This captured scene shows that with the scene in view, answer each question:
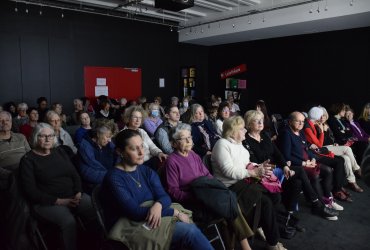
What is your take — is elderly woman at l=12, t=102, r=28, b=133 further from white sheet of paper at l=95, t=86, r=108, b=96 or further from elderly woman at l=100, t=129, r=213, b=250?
elderly woman at l=100, t=129, r=213, b=250

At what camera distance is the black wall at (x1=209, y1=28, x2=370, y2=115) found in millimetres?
8109

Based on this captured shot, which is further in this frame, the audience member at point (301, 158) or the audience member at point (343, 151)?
the audience member at point (343, 151)

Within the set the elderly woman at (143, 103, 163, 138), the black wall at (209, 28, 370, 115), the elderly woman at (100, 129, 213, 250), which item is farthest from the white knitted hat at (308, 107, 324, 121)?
the black wall at (209, 28, 370, 115)

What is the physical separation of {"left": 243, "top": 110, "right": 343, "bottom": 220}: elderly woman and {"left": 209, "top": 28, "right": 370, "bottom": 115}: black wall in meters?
5.32

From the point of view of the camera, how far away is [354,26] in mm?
7949

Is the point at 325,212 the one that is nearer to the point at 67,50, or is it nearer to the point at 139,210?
the point at 139,210

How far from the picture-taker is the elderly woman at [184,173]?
2.65 metres

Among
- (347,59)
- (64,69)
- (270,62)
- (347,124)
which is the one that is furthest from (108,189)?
(270,62)

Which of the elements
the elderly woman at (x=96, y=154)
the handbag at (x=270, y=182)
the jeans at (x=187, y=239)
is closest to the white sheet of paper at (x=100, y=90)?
the elderly woman at (x=96, y=154)

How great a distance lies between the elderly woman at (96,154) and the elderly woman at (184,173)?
84 cm

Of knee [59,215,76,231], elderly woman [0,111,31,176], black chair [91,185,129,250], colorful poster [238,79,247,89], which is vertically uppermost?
colorful poster [238,79,247,89]

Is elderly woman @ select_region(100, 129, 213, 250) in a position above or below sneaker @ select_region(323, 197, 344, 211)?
above

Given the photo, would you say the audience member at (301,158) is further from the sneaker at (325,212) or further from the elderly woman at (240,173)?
the elderly woman at (240,173)

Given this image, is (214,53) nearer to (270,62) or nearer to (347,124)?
(270,62)
